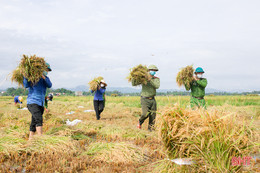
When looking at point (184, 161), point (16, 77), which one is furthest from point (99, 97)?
point (184, 161)

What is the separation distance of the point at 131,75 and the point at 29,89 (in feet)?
8.95

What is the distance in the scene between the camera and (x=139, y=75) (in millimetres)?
5969

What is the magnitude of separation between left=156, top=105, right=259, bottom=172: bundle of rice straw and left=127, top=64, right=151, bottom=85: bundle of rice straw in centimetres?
320

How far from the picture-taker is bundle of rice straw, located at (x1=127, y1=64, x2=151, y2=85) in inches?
236

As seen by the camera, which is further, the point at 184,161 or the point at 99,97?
the point at 99,97

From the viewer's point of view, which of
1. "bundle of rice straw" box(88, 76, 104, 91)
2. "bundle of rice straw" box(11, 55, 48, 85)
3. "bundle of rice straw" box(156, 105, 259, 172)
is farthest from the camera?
"bundle of rice straw" box(88, 76, 104, 91)

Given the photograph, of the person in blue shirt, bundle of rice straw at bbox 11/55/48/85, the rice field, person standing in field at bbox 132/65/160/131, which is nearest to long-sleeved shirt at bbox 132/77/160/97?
person standing in field at bbox 132/65/160/131

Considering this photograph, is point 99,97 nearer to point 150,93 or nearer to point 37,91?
point 150,93

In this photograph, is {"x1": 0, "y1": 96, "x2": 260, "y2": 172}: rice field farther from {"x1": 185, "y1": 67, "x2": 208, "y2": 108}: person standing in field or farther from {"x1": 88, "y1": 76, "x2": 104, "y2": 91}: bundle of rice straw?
{"x1": 88, "y1": 76, "x2": 104, "y2": 91}: bundle of rice straw

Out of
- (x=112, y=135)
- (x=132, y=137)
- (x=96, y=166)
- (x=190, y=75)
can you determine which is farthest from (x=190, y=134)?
(x=190, y=75)

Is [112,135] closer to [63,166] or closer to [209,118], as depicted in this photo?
[63,166]

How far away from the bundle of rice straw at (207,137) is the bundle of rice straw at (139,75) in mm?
3200

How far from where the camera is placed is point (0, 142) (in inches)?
176

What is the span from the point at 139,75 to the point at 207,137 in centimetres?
359
